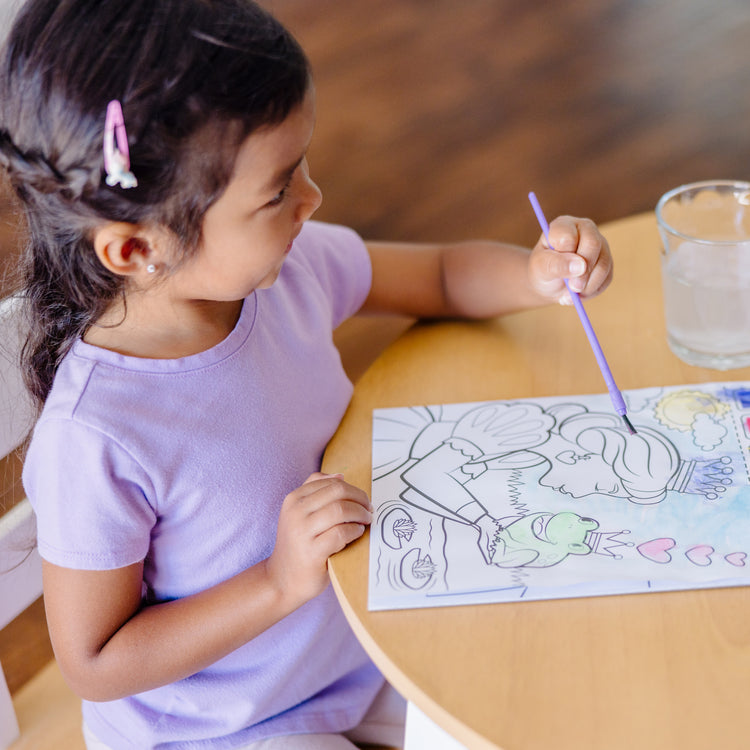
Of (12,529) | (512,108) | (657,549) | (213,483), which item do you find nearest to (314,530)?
(213,483)

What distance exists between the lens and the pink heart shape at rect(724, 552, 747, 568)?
0.66 meters

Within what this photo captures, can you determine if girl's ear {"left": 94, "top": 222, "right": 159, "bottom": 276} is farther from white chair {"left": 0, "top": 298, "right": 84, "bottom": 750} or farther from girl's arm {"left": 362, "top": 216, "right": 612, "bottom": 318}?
girl's arm {"left": 362, "top": 216, "right": 612, "bottom": 318}

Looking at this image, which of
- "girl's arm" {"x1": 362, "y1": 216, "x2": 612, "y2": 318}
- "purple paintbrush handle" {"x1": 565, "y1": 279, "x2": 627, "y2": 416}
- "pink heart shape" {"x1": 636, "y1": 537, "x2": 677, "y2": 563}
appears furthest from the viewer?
"girl's arm" {"x1": 362, "y1": 216, "x2": 612, "y2": 318}

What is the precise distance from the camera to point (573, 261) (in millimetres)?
873

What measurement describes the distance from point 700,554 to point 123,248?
47 centimetres

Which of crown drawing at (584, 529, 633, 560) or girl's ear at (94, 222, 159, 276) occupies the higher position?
girl's ear at (94, 222, 159, 276)

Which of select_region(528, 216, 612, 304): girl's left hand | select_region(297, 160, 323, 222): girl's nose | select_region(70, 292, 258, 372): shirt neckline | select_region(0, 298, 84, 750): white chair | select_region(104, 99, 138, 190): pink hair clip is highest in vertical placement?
select_region(104, 99, 138, 190): pink hair clip

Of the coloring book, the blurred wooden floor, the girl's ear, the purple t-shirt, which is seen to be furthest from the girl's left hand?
the blurred wooden floor

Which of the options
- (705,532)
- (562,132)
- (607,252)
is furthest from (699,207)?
(562,132)

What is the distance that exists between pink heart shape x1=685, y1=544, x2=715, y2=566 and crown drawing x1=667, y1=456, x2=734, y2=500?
0.05 meters

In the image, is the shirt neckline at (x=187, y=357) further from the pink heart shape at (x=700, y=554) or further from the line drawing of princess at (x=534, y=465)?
the pink heart shape at (x=700, y=554)

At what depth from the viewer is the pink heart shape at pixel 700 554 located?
26.1 inches

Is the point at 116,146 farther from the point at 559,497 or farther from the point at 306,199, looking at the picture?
the point at 559,497

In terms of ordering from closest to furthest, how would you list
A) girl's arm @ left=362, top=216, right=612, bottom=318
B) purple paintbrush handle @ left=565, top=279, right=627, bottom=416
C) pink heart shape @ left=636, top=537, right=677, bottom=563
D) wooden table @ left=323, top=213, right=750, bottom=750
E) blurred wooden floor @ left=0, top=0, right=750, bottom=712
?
wooden table @ left=323, top=213, right=750, bottom=750
pink heart shape @ left=636, top=537, right=677, bottom=563
purple paintbrush handle @ left=565, top=279, right=627, bottom=416
girl's arm @ left=362, top=216, right=612, bottom=318
blurred wooden floor @ left=0, top=0, right=750, bottom=712
